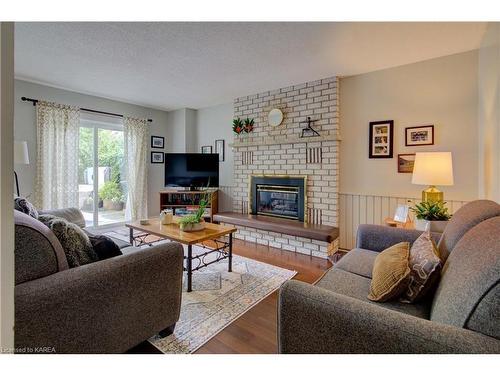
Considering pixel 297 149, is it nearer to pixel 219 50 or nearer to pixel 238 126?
pixel 238 126

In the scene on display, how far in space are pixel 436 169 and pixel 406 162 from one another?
812 millimetres

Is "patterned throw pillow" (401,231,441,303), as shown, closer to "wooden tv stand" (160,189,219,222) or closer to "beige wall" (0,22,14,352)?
"beige wall" (0,22,14,352)

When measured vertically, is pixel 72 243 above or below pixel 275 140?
below

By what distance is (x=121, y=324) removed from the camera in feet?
4.18

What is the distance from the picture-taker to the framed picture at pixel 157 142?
5031 mm

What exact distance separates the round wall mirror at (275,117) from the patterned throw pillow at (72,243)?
120 inches

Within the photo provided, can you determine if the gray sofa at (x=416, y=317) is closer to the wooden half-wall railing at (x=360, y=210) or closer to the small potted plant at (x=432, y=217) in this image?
the small potted plant at (x=432, y=217)

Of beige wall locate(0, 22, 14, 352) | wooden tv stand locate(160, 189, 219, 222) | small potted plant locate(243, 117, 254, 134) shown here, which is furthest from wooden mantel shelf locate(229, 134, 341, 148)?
beige wall locate(0, 22, 14, 352)

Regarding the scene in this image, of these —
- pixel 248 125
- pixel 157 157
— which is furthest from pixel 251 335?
pixel 157 157

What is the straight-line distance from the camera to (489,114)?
2143mm

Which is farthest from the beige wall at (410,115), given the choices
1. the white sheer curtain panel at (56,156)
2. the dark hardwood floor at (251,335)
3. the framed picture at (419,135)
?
the white sheer curtain panel at (56,156)
